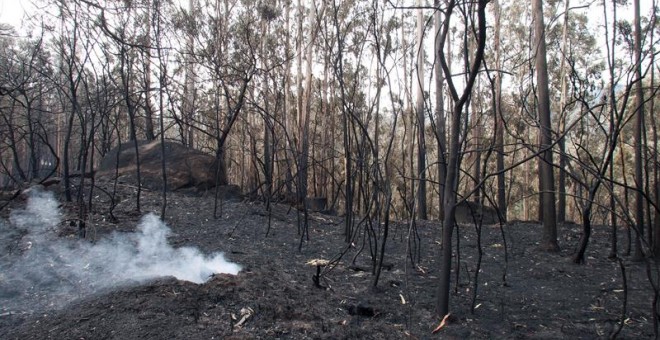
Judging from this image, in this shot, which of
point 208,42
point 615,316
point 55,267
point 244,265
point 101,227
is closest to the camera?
point 615,316

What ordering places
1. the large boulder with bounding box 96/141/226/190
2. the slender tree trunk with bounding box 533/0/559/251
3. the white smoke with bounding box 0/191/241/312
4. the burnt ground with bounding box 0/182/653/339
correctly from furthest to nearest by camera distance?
the large boulder with bounding box 96/141/226/190 < the slender tree trunk with bounding box 533/0/559/251 < the white smoke with bounding box 0/191/241/312 < the burnt ground with bounding box 0/182/653/339

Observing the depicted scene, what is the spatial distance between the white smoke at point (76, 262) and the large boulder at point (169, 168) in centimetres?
334

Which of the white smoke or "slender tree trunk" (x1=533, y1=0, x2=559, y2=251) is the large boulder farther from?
"slender tree trunk" (x1=533, y1=0, x2=559, y2=251)

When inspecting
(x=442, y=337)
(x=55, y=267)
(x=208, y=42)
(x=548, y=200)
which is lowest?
(x=442, y=337)

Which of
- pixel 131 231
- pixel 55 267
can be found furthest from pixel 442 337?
pixel 131 231

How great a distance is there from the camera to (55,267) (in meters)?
4.30

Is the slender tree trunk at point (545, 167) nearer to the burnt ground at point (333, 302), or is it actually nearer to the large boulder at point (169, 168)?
the burnt ground at point (333, 302)

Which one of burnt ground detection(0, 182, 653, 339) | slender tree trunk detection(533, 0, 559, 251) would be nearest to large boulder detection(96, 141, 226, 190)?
burnt ground detection(0, 182, 653, 339)

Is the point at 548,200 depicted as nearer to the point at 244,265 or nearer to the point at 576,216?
the point at 244,265

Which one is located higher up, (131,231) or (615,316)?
(131,231)

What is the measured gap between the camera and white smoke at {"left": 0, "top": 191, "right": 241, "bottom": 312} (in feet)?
12.4

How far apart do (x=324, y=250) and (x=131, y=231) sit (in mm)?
2385

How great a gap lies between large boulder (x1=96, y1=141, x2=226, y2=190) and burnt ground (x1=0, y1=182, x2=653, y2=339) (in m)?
3.23

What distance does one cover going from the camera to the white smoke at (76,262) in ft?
12.4
